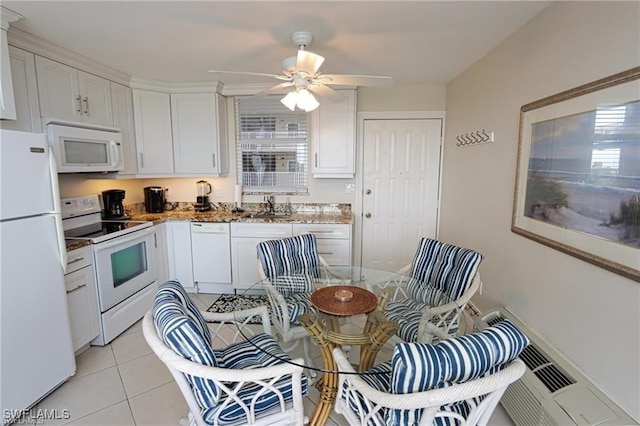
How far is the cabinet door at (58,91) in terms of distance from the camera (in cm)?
234

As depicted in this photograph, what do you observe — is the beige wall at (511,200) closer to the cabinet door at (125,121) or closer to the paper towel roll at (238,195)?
the paper towel roll at (238,195)

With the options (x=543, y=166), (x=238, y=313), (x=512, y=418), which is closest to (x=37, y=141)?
(x=238, y=313)

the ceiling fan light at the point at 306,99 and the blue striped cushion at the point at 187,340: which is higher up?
the ceiling fan light at the point at 306,99

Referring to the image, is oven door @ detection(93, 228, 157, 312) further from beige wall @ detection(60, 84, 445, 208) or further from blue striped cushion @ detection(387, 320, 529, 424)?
blue striped cushion @ detection(387, 320, 529, 424)

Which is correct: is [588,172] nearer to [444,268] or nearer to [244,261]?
[444,268]

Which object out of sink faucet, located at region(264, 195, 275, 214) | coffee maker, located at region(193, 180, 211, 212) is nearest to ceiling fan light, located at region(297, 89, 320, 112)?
sink faucet, located at region(264, 195, 275, 214)

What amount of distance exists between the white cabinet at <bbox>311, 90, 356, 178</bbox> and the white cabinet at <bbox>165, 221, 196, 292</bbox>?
1.65 metres

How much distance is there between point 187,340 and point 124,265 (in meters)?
1.98

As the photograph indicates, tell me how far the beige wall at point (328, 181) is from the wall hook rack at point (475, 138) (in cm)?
67

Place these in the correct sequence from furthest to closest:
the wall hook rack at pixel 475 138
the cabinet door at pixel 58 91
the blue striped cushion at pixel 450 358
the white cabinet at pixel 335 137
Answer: the white cabinet at pixel 335 137, the wall hook rack at pixel 475 138, the cabinet door at pixel 58 91, the blue striped cushion at pixel 450 358

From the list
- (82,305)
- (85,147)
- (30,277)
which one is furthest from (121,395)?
(85,147)

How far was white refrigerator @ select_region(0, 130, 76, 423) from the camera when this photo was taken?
5.44 feet

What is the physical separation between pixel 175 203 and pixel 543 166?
3.85 metres

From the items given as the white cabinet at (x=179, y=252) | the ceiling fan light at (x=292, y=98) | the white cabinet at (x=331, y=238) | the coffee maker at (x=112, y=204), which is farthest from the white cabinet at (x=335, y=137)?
the coffee maker at (x=112, y=204)
